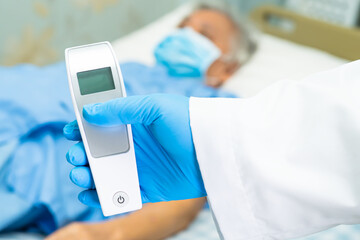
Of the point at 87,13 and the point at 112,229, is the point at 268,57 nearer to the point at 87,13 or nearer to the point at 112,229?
the point at 87,13

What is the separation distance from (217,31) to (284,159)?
1163 mm

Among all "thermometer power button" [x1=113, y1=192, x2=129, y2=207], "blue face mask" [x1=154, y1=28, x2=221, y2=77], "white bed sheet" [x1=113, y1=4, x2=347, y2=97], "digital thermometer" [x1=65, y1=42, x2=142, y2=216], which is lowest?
"white bed sheet" [x1=113, y1=4, x2=347, y2=97]

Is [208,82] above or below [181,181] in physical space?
below

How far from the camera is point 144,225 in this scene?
925 mm

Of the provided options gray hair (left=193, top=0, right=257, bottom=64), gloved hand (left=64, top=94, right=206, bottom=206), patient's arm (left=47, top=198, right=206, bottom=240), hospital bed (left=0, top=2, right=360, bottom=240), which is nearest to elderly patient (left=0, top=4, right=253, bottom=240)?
patient's arm (left=47, top=198, right=206, bottom=240)

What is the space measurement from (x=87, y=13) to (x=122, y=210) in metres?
1.40

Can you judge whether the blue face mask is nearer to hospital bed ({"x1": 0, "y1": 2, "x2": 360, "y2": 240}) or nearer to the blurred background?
hospital bed ({"x1": 0, "y1": 2, "x2": 360, "y2": 240})

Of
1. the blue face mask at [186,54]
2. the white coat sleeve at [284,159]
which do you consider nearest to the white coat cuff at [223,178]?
the white coat sleeve at [284,159]

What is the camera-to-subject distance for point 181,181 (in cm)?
68

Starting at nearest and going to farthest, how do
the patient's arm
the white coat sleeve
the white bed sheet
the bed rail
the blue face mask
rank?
the white coat sleeve < the patient's arm < the blue face mask < the white bed sheet < the bed rail

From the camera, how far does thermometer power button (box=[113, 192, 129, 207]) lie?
2.07 ft

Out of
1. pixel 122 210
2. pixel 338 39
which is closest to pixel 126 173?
pixel 122 210

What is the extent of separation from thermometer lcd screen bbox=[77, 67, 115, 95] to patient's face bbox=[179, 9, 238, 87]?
1.01 metres

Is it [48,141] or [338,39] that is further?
[338,39]
